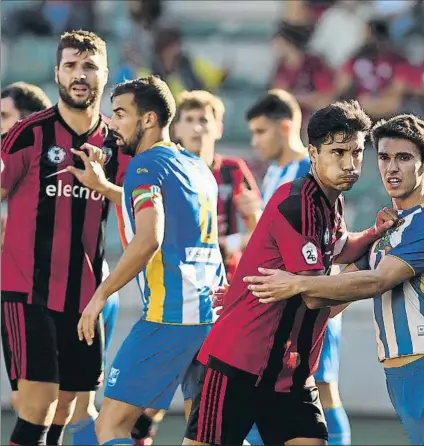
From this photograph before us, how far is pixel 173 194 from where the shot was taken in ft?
16.4

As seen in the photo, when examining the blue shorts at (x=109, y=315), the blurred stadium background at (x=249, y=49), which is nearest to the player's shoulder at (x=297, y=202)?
the blue shorts at (x=109, y=315)

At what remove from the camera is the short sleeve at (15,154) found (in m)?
5.48

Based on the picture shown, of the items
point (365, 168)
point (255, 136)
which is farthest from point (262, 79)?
point (255, 136)

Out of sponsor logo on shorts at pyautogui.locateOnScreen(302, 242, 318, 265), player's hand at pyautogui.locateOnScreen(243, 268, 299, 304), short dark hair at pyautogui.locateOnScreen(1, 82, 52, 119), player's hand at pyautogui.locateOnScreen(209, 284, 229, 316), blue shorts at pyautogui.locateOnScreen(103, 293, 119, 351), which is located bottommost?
blue shorts at pyautogui.locateOnScreen(103, 293, 119, 351)

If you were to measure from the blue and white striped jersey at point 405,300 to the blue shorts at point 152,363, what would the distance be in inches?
34.8

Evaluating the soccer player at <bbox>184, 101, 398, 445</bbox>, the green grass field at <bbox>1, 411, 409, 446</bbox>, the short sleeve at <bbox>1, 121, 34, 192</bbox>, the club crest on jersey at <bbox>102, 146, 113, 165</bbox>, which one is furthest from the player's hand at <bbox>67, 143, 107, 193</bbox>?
the green grass field at <bbox>1, 411, 409, 446</bbox>

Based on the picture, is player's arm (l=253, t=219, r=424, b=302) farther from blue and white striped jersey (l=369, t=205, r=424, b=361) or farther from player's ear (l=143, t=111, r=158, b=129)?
player's ear (l=143, t=111, r=158, b=129)

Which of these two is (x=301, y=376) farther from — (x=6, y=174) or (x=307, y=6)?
(x=307, y=6)

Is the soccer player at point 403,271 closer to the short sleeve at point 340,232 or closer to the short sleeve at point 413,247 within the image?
the short sleeve at point 413,247

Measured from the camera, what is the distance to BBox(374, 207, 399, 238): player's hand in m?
4.57

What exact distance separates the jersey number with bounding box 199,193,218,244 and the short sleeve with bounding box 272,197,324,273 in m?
0.93

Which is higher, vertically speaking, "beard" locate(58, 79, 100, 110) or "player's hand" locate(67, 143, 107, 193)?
"beard" locate(58, 79, 100, 110)

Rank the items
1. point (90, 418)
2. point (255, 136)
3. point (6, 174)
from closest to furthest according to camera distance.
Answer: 1. point (6, 174)
2. point (90, 418)
3. point (255, 136)

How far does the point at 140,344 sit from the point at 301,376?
0.86 meters
